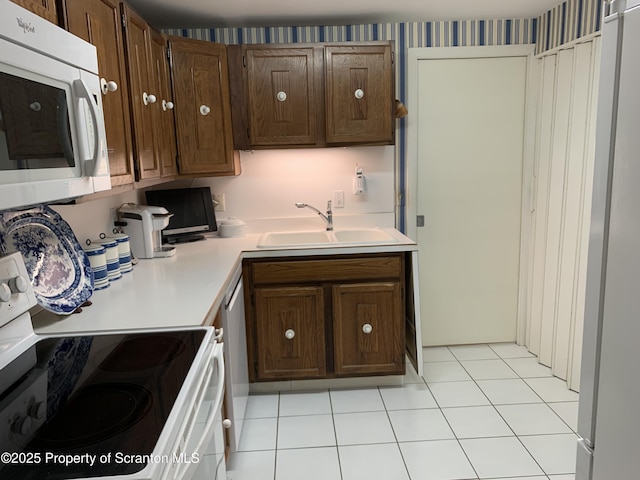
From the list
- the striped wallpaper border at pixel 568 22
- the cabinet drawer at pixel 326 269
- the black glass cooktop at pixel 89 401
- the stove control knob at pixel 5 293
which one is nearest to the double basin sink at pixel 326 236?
the cabinet drawer at pixel 326 269

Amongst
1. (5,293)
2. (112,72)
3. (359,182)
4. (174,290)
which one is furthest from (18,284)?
(359,182)

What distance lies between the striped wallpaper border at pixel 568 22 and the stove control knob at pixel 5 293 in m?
2.80

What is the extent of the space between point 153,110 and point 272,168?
99 cm

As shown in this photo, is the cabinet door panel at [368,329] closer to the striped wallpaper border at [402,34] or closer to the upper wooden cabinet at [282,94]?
the upper wooden cabinet at [282,94]

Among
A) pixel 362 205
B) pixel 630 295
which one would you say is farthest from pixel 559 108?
pixel 630 295

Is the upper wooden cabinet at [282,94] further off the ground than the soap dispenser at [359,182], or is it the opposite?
the upper wooden cabinet at [282,94]

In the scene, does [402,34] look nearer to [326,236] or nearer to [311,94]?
[311,94]

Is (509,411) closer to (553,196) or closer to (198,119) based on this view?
(553,196)

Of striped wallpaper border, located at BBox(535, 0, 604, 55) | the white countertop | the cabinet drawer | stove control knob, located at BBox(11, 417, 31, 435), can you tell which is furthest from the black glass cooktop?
striped wallpaper border, located at BBox(535, 0, 604, 55)

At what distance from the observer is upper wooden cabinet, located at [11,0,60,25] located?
3.74 feet

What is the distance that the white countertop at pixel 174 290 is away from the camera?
4.72 feet

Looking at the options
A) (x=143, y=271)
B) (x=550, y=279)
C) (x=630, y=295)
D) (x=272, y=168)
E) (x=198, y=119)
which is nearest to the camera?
(x=630, y=295)

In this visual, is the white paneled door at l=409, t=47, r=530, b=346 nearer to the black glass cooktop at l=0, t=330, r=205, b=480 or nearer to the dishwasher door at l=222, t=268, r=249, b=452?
the dishwasher door at l=222, t=268, r=249, b=452

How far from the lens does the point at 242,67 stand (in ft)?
8.83
